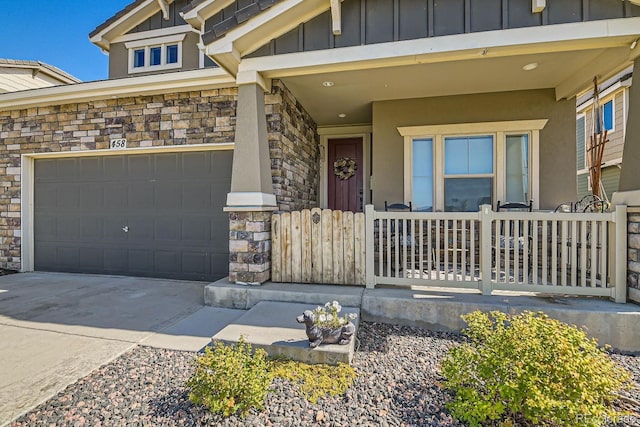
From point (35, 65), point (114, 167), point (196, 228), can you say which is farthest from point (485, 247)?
point (35, 65)

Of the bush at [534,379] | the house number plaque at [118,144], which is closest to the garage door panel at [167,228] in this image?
the house number plaque at [118,144]

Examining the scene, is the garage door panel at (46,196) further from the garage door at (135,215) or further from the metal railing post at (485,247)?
the metal railing post at (485,247)

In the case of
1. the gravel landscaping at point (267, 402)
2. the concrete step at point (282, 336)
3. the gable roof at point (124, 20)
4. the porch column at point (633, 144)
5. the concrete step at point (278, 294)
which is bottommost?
the gravel landscaping at point (267, 402)

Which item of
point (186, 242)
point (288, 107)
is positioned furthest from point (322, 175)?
point (186, 242)

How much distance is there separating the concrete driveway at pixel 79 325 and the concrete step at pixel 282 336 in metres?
0.36

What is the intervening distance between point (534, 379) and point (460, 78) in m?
4.10

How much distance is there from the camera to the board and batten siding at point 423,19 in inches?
136

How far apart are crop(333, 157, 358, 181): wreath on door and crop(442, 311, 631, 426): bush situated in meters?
5.20

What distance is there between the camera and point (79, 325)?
11.1 ft

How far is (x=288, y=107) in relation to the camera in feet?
16.6

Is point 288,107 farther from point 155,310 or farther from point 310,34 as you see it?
point 155,310

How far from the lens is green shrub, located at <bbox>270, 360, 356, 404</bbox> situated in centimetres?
224

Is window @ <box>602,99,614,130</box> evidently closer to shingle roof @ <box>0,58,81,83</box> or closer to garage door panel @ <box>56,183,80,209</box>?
garage door panel @ <box>56,183,80,209</box>

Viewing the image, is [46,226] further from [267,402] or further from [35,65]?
[267,402]
